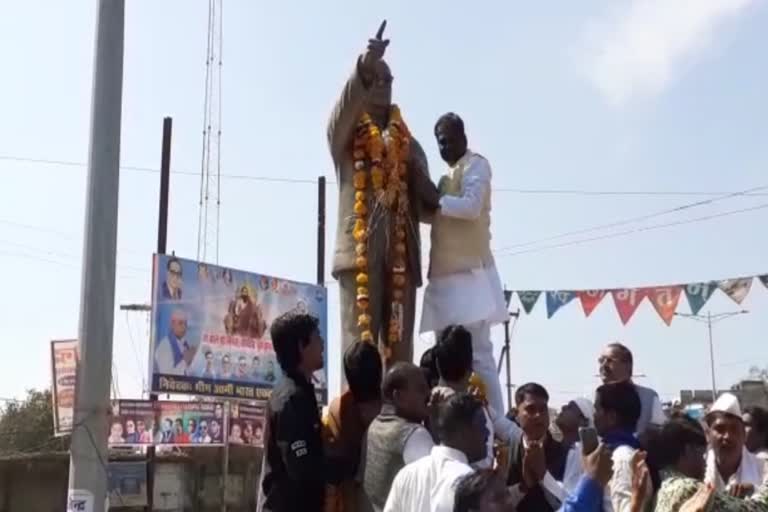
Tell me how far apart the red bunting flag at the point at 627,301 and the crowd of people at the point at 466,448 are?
36.6ft

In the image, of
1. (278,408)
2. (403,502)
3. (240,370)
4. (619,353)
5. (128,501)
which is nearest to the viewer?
(403,502)

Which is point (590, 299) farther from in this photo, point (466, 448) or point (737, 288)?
point (466, 448)

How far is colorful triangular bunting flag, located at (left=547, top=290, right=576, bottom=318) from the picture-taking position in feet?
56.9

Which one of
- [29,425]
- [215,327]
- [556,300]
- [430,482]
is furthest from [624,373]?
[29,425]

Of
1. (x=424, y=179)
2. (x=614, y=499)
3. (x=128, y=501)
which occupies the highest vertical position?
(x=424, y=179)

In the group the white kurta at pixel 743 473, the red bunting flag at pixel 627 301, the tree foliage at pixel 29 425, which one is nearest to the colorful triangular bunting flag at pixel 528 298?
the red bunting flag at pixel 627 301

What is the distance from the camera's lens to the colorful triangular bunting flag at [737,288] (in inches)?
604

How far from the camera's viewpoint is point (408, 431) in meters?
4.00

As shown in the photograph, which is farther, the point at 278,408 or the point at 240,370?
the point at 240,370

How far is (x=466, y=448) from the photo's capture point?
145 inches

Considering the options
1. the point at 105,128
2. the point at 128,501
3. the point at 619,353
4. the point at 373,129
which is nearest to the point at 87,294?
the point at 105,128

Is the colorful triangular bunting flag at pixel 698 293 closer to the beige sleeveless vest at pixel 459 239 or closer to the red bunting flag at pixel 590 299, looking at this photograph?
the red bunting flag at pixel 590 299

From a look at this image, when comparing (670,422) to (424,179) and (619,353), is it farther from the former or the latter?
(424,179)

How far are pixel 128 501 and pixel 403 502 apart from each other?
18.3 meters
